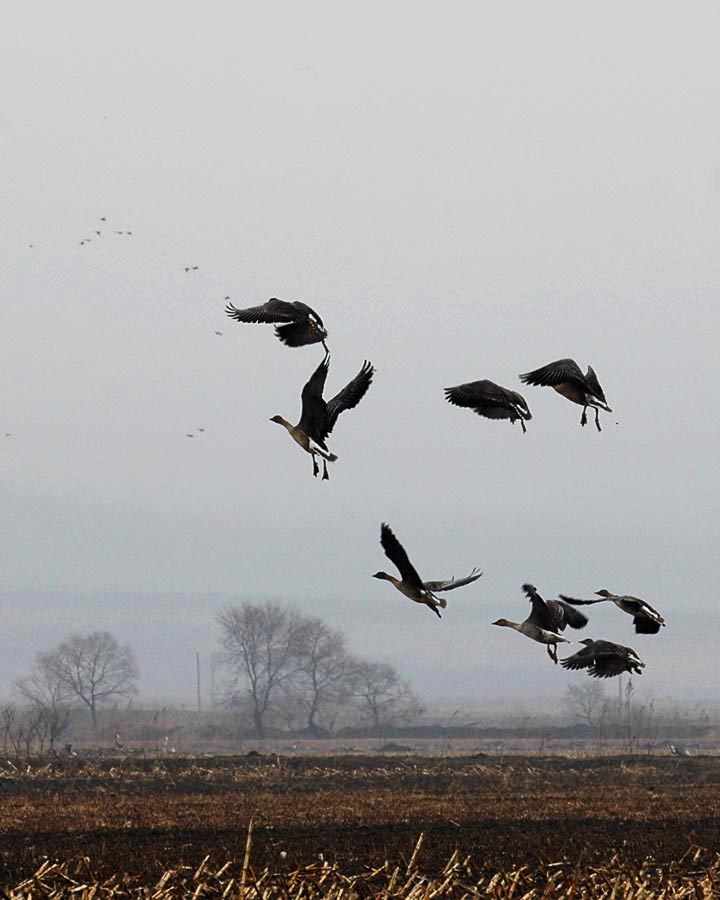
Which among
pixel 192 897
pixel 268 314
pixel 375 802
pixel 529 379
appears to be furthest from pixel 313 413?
pixel 375 802

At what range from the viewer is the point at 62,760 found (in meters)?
53.8

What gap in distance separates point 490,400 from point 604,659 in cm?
265

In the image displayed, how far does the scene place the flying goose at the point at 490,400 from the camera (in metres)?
13.5

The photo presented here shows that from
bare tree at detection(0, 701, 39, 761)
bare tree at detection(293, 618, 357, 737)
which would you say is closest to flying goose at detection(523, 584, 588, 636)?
bare tree at detection(0, 701, 39, 761)

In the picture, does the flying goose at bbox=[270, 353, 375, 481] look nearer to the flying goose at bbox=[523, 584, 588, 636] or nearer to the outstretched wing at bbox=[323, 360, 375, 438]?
the outstretched wing at bbox=[323, 360, 375, 438]

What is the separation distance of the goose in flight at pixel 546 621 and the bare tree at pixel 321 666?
416 feet

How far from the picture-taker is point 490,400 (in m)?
13.7

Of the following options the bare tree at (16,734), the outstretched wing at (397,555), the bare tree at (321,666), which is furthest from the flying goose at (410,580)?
the bare tree at (321,666)

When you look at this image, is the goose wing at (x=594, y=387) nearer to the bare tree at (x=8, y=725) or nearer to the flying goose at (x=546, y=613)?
the flying goose at (x=546, y=613)

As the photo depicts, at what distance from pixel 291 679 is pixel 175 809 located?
359ft

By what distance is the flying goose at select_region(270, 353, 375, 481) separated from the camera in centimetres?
1289

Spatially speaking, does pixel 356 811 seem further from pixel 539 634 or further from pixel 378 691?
pixel 378 691

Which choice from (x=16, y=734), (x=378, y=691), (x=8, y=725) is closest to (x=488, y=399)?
(x=8, y=725)

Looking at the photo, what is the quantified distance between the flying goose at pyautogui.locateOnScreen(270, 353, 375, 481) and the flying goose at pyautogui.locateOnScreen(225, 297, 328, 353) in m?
0.27
